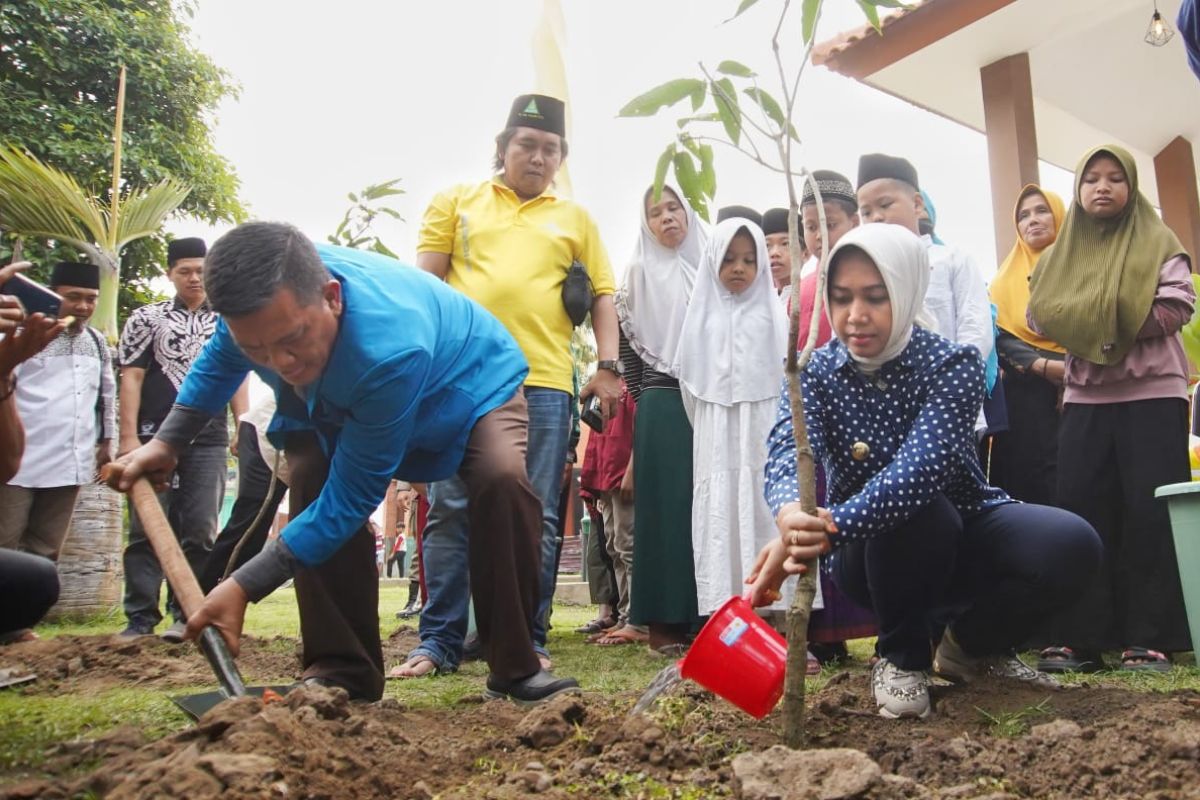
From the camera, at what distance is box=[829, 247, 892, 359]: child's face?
2334 mm

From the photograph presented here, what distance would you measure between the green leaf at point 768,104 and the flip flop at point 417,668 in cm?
206

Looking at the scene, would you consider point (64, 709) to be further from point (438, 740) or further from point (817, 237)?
point (817, 237)

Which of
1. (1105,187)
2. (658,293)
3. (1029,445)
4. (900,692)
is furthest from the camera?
(658,293)

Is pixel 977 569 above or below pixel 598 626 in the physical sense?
above

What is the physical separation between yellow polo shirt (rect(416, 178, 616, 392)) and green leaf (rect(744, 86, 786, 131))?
66.0 inches

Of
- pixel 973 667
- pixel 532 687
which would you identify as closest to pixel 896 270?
pixel 973 667

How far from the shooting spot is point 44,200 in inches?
294

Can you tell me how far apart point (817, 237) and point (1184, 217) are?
6.36 m

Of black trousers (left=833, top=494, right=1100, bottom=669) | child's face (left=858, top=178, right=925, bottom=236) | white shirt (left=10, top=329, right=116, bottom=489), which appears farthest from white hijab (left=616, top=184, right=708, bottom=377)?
white shirt (left=10, top=329, right=116, bottom=489)

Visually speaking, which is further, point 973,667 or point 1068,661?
point 1068,661

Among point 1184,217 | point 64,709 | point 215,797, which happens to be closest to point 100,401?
point 64,709

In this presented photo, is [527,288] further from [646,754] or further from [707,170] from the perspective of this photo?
[646,754]

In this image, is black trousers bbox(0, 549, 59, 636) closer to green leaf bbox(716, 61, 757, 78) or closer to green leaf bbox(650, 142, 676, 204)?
green leaf bbox(650, 142, 676, 204)

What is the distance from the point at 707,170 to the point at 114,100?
48.9 feet
